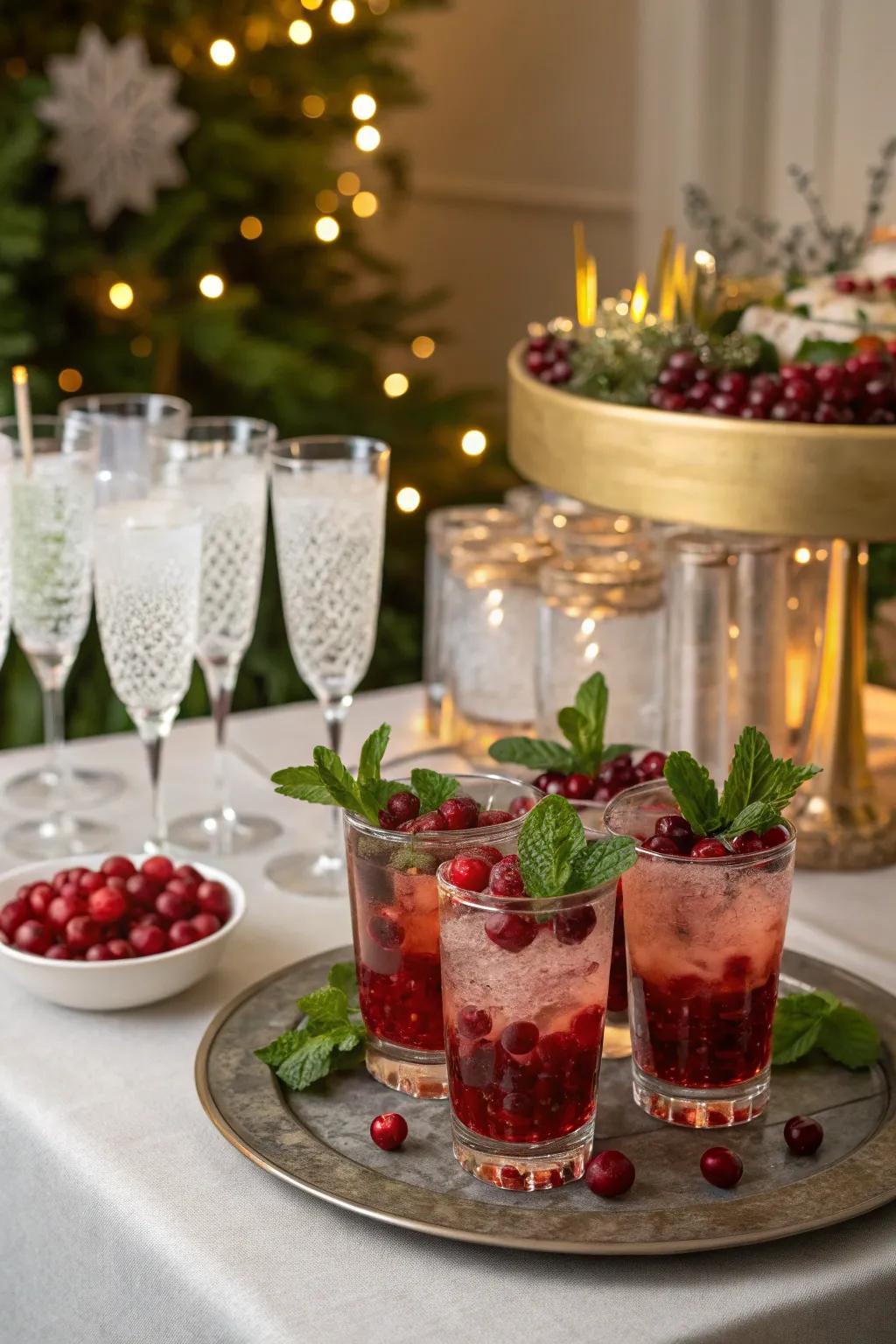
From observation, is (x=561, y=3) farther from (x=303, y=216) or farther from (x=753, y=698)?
(x=753, y=698)

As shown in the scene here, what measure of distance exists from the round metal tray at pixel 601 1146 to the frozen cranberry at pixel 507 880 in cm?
16

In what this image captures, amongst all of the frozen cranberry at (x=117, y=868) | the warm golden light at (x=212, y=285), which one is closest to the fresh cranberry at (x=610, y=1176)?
the frozen cranberry at (x=117, y=868)

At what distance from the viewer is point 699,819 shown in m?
A: 0.89

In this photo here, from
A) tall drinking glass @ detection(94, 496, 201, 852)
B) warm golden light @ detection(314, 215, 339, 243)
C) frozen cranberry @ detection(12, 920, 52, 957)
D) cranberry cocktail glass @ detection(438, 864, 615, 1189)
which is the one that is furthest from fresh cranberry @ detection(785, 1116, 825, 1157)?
warm golden light @ detection(314, 215, 339, 243)

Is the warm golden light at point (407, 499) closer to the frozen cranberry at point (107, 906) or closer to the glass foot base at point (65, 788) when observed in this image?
the glass foot base at point (65, 788)

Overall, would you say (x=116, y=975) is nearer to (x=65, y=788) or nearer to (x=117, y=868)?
(x=117, y=868)

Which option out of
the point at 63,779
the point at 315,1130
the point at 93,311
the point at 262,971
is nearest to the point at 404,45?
the point at 93,311

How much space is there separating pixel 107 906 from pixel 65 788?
47cm

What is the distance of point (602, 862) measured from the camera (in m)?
0.82

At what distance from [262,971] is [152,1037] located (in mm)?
118

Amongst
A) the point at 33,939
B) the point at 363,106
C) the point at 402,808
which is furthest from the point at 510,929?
the point at 363,106

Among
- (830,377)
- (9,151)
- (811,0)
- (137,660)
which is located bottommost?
(137,660)

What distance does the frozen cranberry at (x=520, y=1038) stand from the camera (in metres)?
0.82

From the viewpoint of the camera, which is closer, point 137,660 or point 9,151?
point 137,660
